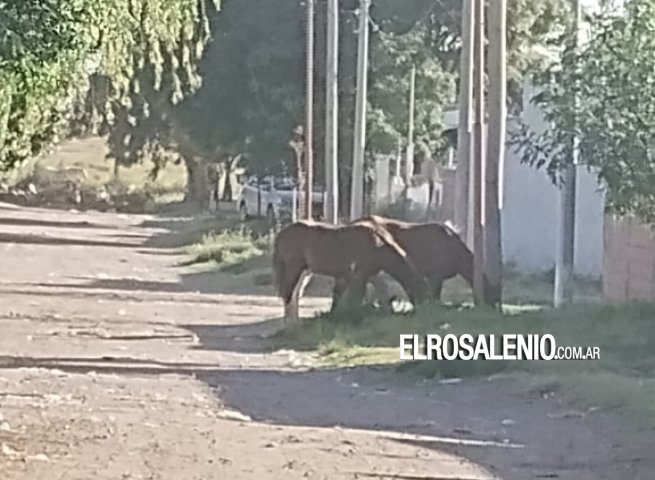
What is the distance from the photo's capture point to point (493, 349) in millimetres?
19438

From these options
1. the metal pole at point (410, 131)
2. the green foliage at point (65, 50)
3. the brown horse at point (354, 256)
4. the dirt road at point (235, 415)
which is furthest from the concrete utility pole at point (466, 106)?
the metal pole at point (410, 131)

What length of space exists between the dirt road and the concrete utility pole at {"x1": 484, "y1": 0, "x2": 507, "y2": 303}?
111 inches

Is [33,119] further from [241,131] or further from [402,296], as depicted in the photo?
[241,131]

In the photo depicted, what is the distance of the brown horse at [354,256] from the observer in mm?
23203

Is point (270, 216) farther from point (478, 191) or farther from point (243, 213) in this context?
point (478, 191)

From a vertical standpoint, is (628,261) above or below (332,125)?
below

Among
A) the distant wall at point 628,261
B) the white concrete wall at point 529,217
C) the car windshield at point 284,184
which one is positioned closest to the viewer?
the distant wall at point 628,261

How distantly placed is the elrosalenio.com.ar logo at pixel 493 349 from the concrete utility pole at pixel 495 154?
87.7 inches

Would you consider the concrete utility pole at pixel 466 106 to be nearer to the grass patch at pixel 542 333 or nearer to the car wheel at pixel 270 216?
the grass patch at pixel 542 333

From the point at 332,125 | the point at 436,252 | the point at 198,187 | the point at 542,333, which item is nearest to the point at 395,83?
the point at 332,125

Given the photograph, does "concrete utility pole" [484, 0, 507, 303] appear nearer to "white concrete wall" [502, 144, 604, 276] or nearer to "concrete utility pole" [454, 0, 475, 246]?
"concrete utility pole" [454, 0, 475, 246]

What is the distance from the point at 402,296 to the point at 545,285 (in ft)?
23.3

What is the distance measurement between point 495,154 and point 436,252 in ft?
5.47

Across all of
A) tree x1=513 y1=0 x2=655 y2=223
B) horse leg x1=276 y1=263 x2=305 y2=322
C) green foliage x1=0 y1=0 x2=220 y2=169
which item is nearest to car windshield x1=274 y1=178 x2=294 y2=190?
horse leg x1=276 y1=263 x2=305 y2=322
